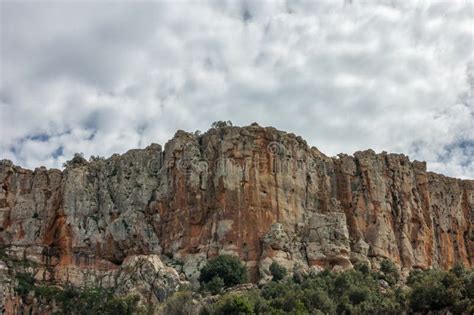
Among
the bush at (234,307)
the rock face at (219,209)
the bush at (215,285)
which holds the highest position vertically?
the rock face at (219,209)

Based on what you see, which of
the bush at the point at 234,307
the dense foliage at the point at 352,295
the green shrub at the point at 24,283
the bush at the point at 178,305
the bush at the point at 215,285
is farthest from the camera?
the green shrub at the point at 24,283

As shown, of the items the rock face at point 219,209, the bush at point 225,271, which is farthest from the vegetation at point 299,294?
the rock face at point 219,209

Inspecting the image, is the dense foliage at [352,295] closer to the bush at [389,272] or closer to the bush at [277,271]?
the bush at [277,271]

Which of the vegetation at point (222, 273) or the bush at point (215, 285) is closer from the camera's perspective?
the bush at point (215, 285)

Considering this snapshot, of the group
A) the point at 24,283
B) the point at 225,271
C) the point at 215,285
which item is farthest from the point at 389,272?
the point at 24,283

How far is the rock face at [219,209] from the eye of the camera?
101500 millimetres

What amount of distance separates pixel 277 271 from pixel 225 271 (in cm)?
527

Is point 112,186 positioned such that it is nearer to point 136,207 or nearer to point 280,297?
point 136,207

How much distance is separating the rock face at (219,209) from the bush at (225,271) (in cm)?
190

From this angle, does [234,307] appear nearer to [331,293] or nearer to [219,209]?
[331,293]

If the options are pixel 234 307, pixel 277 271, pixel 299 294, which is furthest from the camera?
pixel 277 271

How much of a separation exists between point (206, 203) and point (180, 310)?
21.1m

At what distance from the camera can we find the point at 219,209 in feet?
336

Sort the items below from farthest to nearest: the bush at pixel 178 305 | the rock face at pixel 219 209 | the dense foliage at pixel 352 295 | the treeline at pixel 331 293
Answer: the rock face at pixel 219 209, the bush at pixel 178 305, the treeline at pixel 331 293, the dense foliage at pixel 352 295
